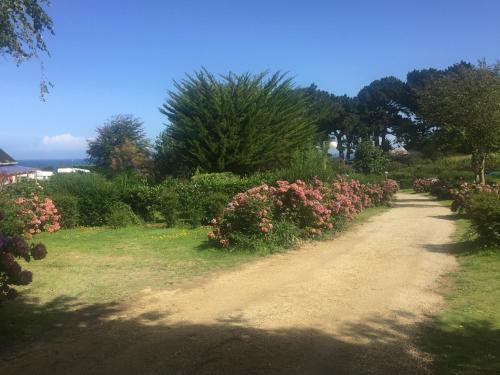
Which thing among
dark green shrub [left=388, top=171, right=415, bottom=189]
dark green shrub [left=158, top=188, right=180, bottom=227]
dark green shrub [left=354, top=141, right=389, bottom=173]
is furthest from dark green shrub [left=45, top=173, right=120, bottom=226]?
dark green shrub [left=388, top=171, right=415, bottom=189]

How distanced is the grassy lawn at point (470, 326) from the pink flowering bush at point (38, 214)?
10389mm

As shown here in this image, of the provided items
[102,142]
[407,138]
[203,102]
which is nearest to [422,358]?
[203,102]

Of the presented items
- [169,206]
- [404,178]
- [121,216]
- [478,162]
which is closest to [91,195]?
[121,216]

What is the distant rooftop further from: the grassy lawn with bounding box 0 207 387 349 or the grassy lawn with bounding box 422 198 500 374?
the grassy lawn with bounding box 422 198 500 374

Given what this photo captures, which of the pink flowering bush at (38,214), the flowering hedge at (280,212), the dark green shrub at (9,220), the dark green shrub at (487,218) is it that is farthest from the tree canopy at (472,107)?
the dark green shrub at (9,220)

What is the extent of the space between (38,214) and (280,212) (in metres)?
7.36

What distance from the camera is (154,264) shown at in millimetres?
8695

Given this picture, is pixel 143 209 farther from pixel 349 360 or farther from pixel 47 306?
pixel 349 360

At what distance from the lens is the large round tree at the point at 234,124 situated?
21828 mm

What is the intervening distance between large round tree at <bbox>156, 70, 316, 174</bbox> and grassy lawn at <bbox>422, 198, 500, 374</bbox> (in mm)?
14513

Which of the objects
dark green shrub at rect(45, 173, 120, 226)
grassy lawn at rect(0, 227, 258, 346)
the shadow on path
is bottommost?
the shadow on path

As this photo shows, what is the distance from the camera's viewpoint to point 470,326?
17.1ft

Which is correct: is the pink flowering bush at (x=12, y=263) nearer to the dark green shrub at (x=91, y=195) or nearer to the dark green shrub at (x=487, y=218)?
the dark green shrub at (x=487, y=218)

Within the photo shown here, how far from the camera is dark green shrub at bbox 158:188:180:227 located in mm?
14039
